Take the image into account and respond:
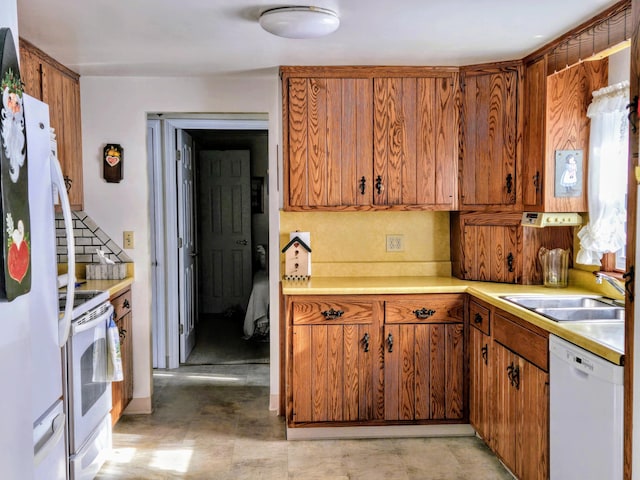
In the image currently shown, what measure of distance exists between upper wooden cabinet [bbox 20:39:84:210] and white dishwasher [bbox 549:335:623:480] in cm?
274

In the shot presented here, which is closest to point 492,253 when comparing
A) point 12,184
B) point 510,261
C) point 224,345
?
point 510,261

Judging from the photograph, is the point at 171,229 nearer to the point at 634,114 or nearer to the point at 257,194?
the point at 257,194

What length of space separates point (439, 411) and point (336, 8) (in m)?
2.26

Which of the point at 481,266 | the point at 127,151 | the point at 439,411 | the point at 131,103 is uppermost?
the point at 131,103

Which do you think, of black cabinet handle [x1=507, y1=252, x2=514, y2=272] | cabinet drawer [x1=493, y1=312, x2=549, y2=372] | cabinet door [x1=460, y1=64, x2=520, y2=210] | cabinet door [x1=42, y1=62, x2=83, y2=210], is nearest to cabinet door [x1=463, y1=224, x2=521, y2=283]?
black cabinet handle [x1=507, y1=252, x2=514, y2=272]

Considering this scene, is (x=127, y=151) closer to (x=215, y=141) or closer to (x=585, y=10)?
(x=585, y=10)

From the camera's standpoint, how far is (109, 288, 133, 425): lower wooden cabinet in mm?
3439

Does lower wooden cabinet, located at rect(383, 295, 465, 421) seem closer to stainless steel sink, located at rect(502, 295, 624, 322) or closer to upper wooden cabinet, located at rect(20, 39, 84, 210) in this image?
stainless steel sink, located at rect(502, 295, 624, 322)

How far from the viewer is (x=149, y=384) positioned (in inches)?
152

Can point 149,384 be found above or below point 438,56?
below

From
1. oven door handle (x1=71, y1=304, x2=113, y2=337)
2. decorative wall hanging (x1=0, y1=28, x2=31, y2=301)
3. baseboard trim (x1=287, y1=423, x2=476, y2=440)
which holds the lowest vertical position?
baseboard trim (x1=287, y1=423, x2=476, y2=440)

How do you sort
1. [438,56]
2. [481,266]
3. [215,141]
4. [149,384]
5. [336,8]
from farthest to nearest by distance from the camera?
[215,141]
[149,384]
[481,266]
[438,56]
[336,8]

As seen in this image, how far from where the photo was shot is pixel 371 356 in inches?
132

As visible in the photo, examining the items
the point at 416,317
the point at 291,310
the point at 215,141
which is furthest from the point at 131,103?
the point at 215,141
